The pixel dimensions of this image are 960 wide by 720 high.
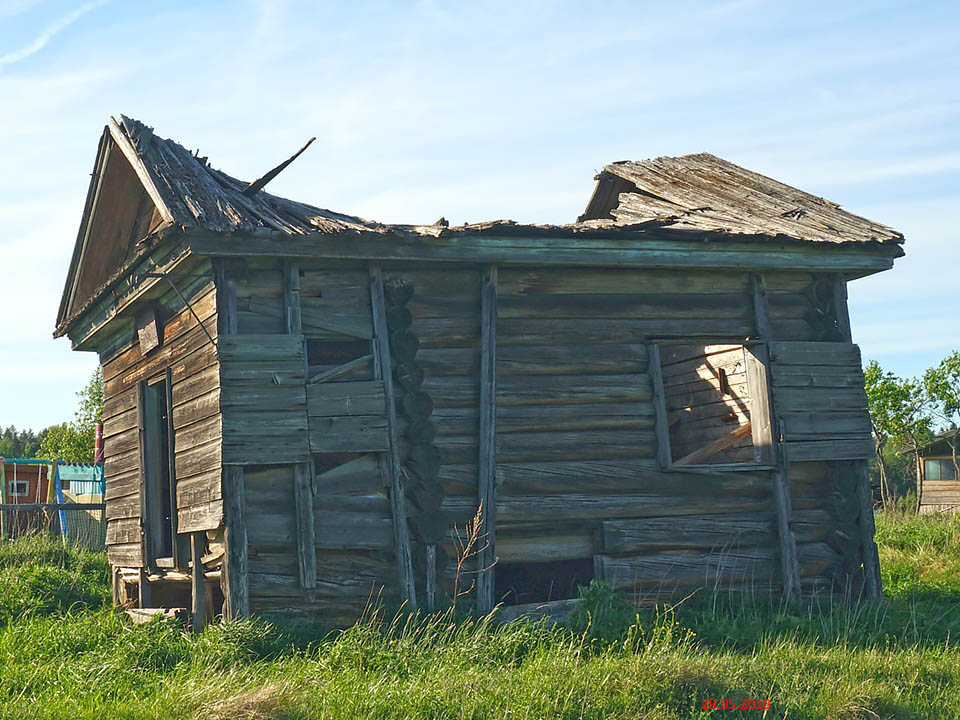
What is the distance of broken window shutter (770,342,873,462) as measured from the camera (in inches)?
406

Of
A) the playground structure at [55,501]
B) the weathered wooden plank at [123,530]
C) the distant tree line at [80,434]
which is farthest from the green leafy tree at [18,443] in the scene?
the weathered wooden plank at [123,530]

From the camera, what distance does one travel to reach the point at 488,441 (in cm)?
920

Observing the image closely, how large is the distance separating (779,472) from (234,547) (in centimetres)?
519

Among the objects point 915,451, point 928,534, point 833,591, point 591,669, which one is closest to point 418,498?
point 591,669

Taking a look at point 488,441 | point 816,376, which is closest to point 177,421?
point 488,441

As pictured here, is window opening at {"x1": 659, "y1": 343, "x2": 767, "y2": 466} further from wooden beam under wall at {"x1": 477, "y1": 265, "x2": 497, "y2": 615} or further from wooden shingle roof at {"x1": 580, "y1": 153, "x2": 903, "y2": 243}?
wooden beam under wall at {"x1": 477, "y1": 265, "x2": 497, "y2": 615}

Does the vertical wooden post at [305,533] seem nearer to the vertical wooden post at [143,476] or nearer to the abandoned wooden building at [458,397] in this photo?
the abandoned wooden building at [458,397]

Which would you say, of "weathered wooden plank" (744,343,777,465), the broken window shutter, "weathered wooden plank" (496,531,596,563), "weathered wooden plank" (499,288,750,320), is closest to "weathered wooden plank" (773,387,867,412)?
the broken window shutter

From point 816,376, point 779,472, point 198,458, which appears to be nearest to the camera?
point 198,458

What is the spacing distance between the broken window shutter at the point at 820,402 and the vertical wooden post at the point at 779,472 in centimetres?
8

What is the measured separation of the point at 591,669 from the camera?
6938 millimetres

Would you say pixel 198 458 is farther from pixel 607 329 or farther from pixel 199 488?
pixel 607 329

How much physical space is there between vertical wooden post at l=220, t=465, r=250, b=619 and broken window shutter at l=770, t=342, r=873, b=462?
5.20 m

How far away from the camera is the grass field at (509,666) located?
6410 mm
